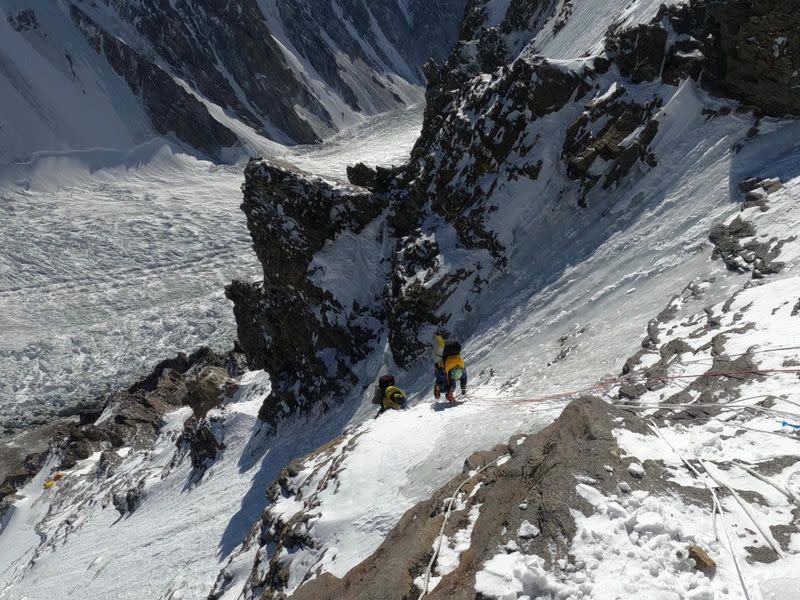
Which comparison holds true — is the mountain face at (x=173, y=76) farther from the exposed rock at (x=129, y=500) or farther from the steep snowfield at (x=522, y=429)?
the steep snowfield at (x=522, y=429)

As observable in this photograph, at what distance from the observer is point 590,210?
18.5 meters

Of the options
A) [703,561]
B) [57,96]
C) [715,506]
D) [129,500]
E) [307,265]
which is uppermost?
[57,96]

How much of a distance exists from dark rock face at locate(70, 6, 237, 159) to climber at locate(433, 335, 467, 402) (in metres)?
76.0

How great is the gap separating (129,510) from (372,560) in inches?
956

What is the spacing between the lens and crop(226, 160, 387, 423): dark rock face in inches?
955

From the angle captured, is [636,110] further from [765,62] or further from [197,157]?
[197,157]

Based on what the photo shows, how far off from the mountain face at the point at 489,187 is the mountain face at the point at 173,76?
208ft

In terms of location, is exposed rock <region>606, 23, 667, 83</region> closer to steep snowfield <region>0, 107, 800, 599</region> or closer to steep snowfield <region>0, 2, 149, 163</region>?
steep snowfield <region>0, 107, 800, 599</region>

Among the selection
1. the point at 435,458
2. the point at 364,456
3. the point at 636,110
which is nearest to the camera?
the point at 435,458

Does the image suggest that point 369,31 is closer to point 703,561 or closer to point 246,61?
point 246,61

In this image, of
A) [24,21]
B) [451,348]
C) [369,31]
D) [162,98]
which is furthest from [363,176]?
[369,31]

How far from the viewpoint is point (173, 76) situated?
84.5 metres

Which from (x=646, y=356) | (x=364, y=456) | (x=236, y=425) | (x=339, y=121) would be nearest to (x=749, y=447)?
(x=646, y=356)

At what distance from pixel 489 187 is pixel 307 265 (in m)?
8.81
